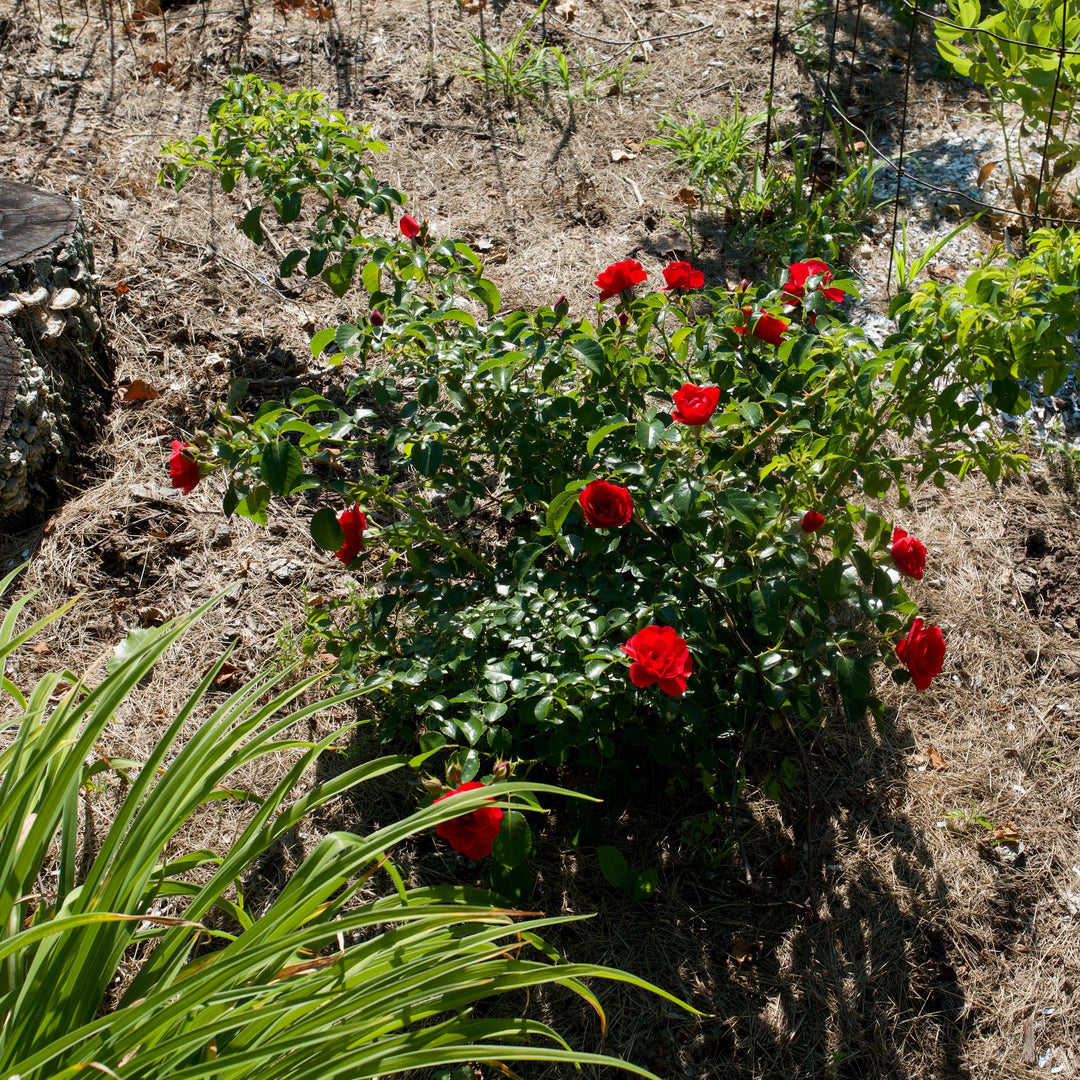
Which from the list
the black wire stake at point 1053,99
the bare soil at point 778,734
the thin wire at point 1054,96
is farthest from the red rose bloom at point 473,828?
the thin wire at point 1054,96

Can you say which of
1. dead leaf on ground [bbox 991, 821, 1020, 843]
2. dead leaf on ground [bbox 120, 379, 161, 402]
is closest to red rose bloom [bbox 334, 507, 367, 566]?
dead leaf on ground [bbox 120, 379, 161, 402]

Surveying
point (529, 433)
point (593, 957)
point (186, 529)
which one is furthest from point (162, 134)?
point (593, 957)

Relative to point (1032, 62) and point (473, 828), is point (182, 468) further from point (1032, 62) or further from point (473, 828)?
point (1032, 62)

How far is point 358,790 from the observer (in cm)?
201

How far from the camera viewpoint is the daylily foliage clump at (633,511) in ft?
5.16

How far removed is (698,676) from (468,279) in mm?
994

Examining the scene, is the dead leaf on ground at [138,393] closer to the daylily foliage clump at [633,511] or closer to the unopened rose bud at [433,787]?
the daylily foliage clump at [633,511]

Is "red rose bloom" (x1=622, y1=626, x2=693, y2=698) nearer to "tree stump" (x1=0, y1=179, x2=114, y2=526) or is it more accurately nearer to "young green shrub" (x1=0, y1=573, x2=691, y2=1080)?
"young green shrub" (x1=0, y1=573, x2=691, y2=1080)

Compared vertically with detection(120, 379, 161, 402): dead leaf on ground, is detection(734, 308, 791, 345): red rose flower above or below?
above

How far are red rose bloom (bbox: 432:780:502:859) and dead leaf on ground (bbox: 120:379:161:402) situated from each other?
1886mm

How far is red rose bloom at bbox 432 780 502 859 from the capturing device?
1365mm

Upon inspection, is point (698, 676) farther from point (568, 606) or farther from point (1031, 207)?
point (1031, 207)

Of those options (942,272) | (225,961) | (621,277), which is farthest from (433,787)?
(942,272)

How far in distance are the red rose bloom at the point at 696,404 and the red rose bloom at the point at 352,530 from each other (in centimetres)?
66
